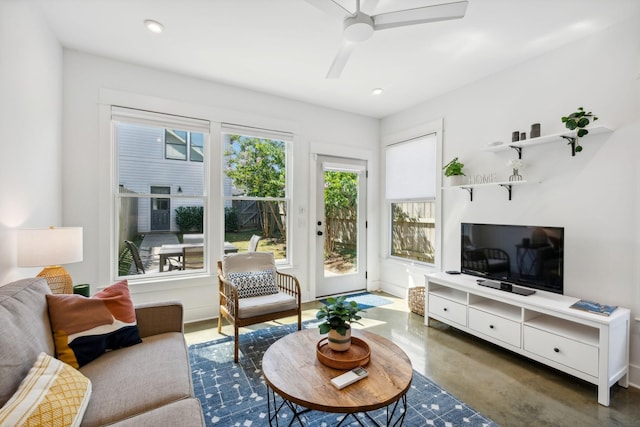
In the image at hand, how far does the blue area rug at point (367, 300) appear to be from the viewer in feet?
12.9

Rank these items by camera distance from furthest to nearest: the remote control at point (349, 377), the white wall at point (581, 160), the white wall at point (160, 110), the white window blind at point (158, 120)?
the white window blind at point (158, 120)
the white wall at point (160, 110)
the white wall at point (581, 160)
the remote control at point (349, 377)

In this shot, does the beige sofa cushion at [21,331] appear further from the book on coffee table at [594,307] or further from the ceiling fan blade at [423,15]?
the book on coffee table at [594,307]

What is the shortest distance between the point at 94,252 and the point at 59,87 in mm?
1521

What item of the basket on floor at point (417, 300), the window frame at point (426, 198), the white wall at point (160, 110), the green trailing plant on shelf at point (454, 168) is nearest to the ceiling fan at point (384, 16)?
the green trailing plant on shelf at point (454, 168)

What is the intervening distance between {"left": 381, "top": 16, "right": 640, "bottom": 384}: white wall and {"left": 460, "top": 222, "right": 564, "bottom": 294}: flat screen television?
31cm

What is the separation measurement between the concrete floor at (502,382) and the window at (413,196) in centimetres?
122

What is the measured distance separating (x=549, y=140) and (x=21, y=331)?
12.1 ft

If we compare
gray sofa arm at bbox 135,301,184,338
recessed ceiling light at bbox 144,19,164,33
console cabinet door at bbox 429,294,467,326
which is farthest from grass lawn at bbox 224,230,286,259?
Answer: recessed ceiling light at bbox 144,19,164,33

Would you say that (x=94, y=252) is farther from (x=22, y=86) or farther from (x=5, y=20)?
(x=5, y=20)

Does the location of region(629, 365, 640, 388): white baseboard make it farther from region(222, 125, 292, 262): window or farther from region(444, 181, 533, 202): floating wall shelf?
region(222, 125, 292, 262): window

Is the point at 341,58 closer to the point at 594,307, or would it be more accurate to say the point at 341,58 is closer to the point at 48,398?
the point at 48,398

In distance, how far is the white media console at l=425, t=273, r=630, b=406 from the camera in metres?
1.99

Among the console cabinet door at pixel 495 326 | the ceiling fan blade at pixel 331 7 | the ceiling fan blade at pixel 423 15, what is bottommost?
the console cabinet door at pixel 495 326

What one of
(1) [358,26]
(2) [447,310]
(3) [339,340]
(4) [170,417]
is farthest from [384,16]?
(2) [447,310]
